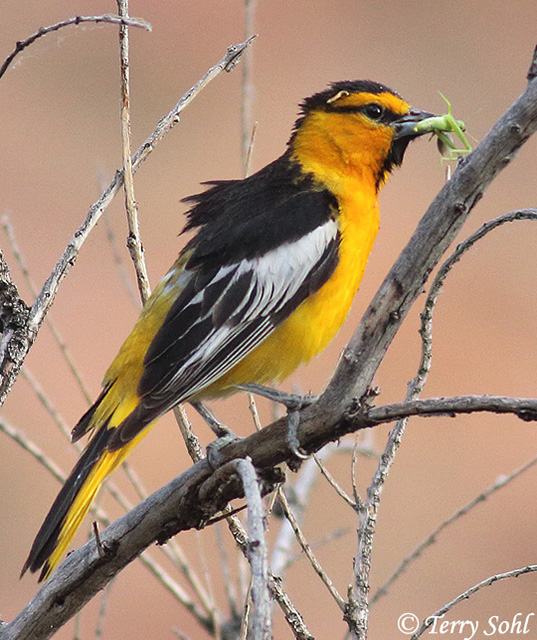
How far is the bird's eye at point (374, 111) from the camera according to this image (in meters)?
4.02

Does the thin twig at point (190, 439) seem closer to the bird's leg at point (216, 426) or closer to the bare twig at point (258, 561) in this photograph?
the bird's leg at point (216, 426)

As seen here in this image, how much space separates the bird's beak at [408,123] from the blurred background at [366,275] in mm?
1300

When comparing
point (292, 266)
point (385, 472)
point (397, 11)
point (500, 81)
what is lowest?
point (385, 472)

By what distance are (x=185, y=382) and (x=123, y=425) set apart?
26cm

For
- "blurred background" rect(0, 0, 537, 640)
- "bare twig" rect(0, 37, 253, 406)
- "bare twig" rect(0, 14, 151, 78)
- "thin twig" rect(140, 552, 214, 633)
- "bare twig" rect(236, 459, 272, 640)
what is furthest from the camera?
"blurred background" rect(0, 0, 537, 640)

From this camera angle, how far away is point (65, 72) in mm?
14445

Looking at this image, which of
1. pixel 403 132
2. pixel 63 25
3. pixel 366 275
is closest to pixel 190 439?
pixel 63 25

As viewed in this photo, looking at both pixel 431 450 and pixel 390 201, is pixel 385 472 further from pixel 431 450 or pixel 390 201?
pixel 390 201

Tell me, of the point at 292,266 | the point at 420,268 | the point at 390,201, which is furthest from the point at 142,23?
the point at 390,201

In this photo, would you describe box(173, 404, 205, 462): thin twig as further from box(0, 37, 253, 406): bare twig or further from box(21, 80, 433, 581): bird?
box(0, 37, 253, 406): bare twig

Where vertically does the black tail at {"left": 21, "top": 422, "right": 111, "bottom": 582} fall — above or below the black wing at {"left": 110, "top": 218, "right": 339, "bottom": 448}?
below

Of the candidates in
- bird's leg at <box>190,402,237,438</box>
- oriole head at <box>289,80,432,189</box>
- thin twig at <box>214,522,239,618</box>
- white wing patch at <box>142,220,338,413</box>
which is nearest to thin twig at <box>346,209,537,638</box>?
bird's leg at <box>190,402,237,438</box>

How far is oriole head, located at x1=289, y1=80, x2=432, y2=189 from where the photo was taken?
3943 mm

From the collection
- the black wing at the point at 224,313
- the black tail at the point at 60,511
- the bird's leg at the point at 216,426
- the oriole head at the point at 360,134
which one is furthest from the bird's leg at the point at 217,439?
the oriole head at the point at 360,134
